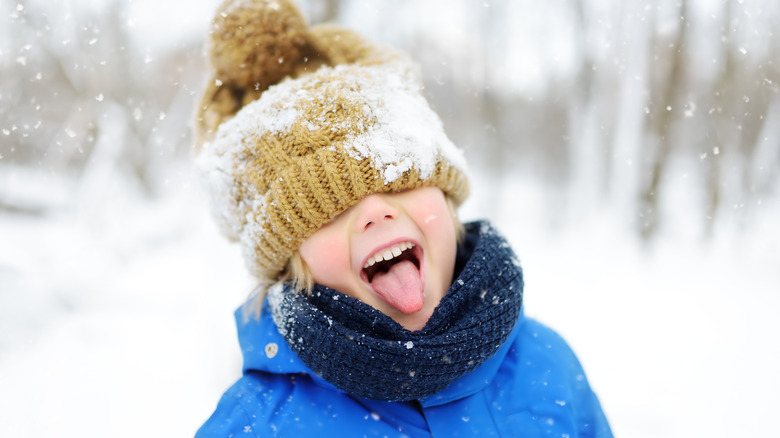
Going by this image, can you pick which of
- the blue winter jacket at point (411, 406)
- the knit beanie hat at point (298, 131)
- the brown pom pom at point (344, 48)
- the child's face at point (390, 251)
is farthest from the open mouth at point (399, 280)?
the brown pom pom at point (344, 48)

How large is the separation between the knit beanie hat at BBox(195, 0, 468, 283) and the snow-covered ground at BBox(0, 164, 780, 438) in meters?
0.56

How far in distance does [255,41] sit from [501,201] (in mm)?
6266

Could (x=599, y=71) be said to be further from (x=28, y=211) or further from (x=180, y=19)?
(x=28, y=211)

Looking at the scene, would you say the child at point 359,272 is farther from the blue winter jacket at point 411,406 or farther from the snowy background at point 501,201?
the snowy background at point 501,201

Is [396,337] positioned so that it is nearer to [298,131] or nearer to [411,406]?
[411,406]

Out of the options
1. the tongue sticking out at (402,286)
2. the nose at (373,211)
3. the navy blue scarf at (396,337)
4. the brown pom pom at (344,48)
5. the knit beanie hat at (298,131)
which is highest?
the brown pom pom at (344,48)

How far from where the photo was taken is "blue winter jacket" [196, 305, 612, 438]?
117cm

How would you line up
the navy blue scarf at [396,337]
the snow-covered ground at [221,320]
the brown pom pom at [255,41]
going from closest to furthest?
the navy blue scarf at [396,337]
the brown pom pom at [255,41]
the snow-covered ground at [221,320]

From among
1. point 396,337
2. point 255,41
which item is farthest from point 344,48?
point 396,337

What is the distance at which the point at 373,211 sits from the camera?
113 centimetres

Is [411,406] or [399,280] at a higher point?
[399,280]

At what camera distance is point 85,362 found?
281cm

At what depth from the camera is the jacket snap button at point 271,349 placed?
1259mm

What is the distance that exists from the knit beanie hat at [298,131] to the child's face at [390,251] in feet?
0.14
